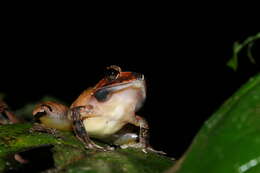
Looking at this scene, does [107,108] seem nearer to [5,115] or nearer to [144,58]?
[5,115]

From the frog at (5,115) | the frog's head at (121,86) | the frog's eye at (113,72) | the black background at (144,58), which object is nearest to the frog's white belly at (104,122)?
the frog's head at (121,86)

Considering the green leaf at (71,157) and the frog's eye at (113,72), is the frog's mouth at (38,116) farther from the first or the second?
the green leaf at (71,157)

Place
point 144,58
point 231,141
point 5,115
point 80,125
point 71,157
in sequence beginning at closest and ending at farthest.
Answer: point 231,141
point 71,157
point 80,125
point 5,115
point 144,58

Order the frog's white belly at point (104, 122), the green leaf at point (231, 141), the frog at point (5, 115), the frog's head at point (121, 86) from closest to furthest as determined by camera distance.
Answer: the green leaf at point (231, 141) < the frog's head at point (121, 86) < the frog's white belly at point (104, 122) < the frog at point (5, 115)

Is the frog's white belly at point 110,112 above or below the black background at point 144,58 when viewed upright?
below

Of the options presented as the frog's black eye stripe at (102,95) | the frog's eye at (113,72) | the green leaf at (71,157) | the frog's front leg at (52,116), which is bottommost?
the green leaf at (71,157)

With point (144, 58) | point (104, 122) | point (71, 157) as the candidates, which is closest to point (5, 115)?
point (104, 122)
